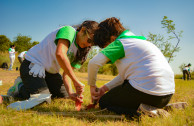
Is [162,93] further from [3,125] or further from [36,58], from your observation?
[36,58]

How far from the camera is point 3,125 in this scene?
4.78 ft

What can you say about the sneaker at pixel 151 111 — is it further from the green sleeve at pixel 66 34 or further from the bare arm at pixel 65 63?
the green sleeve at pixel 66 34

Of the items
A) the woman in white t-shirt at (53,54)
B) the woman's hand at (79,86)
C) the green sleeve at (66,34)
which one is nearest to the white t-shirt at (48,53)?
the woman in white t-shirt at (53,54)

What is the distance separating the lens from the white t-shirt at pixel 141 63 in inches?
66.5

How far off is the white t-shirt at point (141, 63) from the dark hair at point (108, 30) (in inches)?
7.2

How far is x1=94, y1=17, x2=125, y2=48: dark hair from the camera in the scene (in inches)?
78.2

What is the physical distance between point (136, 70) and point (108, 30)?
62 cm

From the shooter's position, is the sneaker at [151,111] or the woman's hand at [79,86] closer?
the sneaker at [151,111]

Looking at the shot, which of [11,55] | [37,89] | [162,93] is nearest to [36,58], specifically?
[37,89]

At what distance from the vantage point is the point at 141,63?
173 cm

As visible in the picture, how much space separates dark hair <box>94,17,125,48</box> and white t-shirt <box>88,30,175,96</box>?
0.60ft

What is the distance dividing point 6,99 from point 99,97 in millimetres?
1730

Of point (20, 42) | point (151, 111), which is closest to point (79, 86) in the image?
point (151, 111)

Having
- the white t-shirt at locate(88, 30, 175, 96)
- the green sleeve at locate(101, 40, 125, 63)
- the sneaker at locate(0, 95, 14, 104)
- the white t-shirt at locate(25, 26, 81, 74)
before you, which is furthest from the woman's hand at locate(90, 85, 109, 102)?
the sneaker at locate(0, 95, 14, 104)
